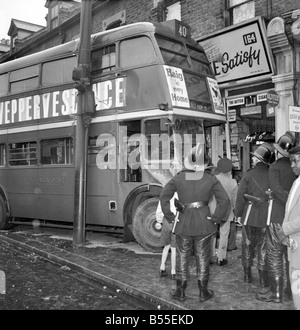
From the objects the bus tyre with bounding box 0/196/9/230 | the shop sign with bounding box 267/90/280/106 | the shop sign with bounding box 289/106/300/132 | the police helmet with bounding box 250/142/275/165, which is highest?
the shop sign with bounding box 267/90/280/106

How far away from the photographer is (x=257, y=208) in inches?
203

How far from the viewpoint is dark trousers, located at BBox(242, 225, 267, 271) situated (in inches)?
201

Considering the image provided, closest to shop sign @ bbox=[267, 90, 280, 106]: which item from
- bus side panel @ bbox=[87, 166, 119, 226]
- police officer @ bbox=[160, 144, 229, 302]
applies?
bus side panel @ bbox=[87, 166, 119, 226]

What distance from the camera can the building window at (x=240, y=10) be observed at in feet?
34.8

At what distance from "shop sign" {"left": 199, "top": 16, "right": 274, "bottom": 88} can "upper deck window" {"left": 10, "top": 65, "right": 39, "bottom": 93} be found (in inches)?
183

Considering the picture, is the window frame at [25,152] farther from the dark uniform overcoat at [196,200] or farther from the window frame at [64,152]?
the dark uniform overcoat at [196,200]

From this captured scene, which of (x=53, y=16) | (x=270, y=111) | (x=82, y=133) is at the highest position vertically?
(x=53, y=16)

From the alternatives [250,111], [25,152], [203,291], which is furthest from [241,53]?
[203,291]

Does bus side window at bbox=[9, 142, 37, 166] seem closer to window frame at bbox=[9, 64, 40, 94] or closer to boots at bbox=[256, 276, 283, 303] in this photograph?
window frame at bbox=[9, 64, 40, 94]

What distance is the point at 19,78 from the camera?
10336 mm

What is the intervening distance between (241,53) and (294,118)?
306cm

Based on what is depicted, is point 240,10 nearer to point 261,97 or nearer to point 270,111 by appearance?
point 261,97

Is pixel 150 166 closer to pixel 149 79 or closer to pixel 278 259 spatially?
pixel 149 79

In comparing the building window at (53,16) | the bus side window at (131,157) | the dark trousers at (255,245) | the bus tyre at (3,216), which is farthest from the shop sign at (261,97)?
the building window at (53,16)
